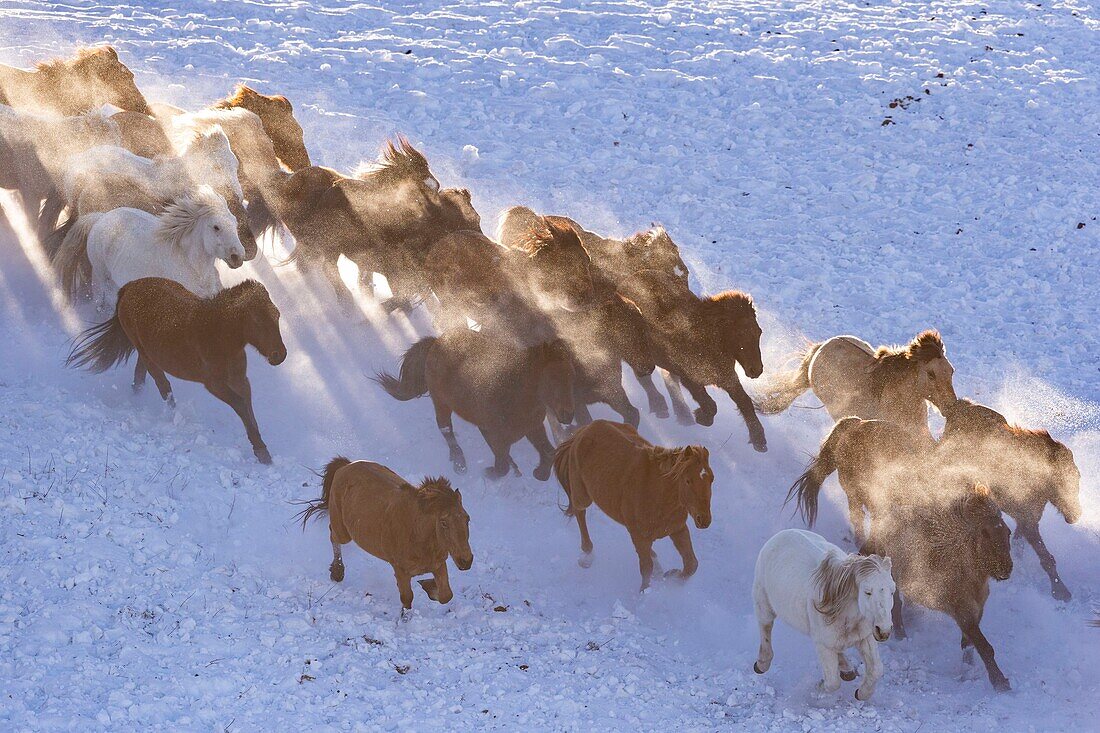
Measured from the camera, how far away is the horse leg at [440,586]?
7.02 metres

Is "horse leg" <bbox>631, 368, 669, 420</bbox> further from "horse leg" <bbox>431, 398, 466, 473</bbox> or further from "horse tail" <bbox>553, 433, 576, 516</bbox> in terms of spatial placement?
"horse leg" <bbox>431, 398, 466, 473</bbox>

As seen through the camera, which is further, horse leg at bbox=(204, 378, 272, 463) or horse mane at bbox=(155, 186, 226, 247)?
horse mane at bbox=(155, 186, 226, 247)

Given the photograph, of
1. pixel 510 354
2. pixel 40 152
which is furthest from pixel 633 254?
pixel 40 152

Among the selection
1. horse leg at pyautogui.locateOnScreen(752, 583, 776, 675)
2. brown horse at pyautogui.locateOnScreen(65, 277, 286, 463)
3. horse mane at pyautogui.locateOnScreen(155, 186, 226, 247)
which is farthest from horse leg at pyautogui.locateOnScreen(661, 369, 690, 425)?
horse mane at pyautogui.locateOnScreen(155, 186, 226, 247)

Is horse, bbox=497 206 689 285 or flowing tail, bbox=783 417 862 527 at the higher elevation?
horse, bbox=497 206 689 285

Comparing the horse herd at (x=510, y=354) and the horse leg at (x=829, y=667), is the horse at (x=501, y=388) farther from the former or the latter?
the horse leg at (x=829, y=667)

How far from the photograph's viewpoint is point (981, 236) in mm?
13031

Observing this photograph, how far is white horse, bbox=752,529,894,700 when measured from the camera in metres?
6.12

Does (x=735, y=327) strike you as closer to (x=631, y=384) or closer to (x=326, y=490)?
(x=631, y=384)

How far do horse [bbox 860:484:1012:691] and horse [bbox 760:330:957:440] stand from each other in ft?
3.84

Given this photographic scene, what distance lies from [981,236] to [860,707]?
8.40 m

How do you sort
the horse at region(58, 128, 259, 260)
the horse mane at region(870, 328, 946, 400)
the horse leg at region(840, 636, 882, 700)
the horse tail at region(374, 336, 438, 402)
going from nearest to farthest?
1. the horse leg at region(840, 636, 882, 700)
2. the horse mane at region(870, 328, 946, 400)
3. the horse tail at region(374, 336, 438, 402)
4. the horse at region(58, 128, 259, 260)

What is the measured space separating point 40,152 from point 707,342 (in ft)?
24.5

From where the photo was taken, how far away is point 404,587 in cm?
707
